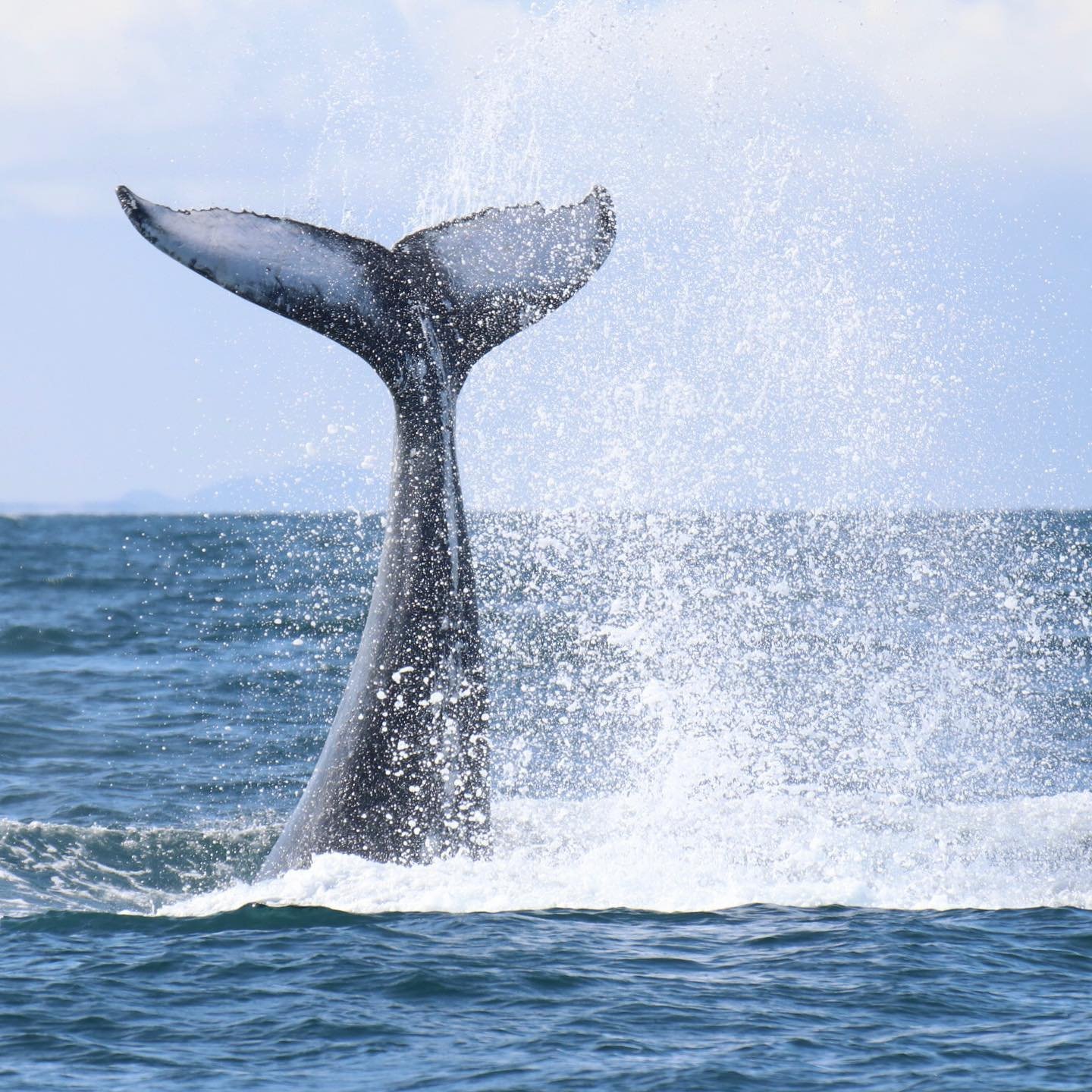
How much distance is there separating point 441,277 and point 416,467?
1.39m

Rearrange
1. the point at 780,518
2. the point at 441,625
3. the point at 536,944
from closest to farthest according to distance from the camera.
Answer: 1. the point at 536,944
2. the point at 441,625
3. the point at 780,518

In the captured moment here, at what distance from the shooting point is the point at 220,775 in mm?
16734

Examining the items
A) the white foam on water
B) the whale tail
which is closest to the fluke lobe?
the whale tail

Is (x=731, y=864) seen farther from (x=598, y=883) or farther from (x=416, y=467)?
(x=416, y=467)

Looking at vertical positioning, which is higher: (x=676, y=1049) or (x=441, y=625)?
(x=441, y=625)

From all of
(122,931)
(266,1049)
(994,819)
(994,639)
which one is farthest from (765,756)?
(994,639)

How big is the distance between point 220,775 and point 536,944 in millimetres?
7995

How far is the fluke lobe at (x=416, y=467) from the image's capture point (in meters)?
10.0

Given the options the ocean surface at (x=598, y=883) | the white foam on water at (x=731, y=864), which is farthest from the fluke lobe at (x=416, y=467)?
the ocean surface at (x=598, y=883)

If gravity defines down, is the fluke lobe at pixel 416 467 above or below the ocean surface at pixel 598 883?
above

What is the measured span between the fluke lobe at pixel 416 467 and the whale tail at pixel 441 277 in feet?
0.03

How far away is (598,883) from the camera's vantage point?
1100 centimetres

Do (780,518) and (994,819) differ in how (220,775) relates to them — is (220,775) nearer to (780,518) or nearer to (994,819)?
(994,819)

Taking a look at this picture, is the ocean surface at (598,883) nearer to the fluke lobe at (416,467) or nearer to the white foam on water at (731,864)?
the white foam on water at (731,864)
